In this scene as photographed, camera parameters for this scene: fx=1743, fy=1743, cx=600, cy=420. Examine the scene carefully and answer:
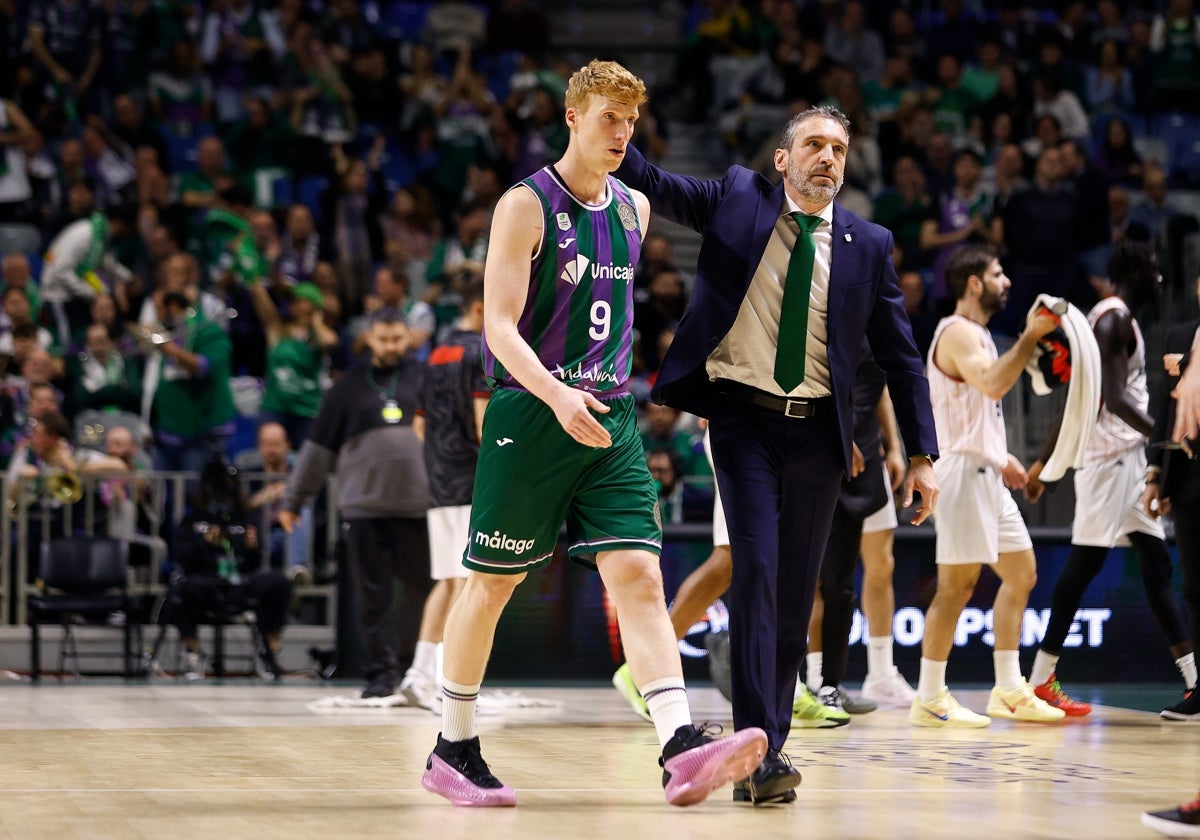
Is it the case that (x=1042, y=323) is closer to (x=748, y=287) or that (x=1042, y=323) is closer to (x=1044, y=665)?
(x=1044, y=665)

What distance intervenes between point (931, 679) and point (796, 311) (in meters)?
2.81

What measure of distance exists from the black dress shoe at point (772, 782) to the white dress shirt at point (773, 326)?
1136mm

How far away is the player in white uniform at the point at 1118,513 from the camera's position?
832cm

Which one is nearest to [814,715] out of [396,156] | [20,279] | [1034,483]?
[1034,483]

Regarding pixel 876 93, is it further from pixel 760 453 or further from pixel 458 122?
pixel 760 453

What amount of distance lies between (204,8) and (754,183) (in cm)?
1340

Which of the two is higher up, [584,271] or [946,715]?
[584,271]

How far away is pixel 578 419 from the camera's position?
4.73 metres

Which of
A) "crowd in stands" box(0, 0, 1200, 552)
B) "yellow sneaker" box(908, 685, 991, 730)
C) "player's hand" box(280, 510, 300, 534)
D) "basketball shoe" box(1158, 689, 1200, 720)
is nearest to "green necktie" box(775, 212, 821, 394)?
"yellow sneaker" box(908, 685, 991, 730)

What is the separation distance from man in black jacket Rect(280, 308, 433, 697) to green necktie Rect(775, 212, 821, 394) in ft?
12.8

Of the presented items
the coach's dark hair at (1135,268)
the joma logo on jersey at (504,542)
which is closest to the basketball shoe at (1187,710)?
the coach's dark hair at (1135,268)

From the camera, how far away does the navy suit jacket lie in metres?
5.44

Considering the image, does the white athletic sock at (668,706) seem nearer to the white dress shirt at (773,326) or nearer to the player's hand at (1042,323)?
the white dress shirt at (773,326)

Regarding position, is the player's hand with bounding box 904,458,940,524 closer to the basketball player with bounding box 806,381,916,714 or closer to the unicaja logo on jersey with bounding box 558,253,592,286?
the unicaja logo on jersey with bounding box 558,253,592,286
